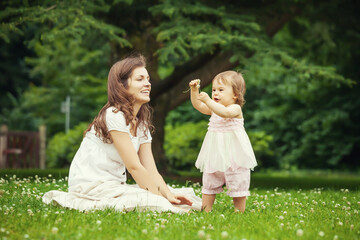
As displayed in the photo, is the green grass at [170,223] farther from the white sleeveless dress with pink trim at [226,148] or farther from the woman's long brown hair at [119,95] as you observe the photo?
the woman's long brown hair at [119,95]

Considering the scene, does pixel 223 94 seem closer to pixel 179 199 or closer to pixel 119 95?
pixel 119 95

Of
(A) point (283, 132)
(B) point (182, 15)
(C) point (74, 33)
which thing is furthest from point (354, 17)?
(A) point (283, 132)

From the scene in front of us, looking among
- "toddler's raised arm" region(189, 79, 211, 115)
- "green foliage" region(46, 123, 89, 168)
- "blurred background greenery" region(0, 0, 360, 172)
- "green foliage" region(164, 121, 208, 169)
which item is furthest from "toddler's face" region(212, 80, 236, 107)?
"green foliage" region(46, 123, 89, 168)

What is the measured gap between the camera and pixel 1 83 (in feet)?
82.8

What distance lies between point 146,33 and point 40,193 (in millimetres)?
6598

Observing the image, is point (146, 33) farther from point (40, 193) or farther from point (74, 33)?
point (40, 193)

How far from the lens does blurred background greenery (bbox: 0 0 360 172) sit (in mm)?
8633

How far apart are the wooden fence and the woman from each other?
43.9 ft

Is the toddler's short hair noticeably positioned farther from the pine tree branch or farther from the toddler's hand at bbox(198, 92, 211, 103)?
the pine tree branch

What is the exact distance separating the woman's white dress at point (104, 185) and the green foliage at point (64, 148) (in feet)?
45.5

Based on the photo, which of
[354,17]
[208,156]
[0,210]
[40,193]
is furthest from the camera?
[354,17]

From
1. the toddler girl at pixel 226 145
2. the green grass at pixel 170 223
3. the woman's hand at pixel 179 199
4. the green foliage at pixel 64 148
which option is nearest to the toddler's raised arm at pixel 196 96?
the toddler girl at pixel 226 145

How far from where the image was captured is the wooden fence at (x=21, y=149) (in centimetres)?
1780

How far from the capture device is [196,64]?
454 inches
